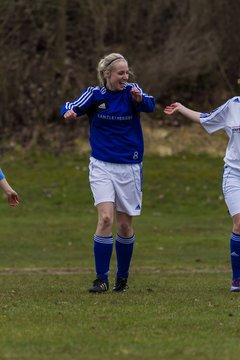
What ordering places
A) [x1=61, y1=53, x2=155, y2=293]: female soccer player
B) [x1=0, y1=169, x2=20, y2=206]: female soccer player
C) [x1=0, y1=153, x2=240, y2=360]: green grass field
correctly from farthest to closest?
[x1=61, y1=53, x2=155, y2=293]: female soccer player, [x1=0, y1=169, x2=20, y2=206]: female soccer player, [x1=0, y1=153, x2=240, y2=360]: green grass field

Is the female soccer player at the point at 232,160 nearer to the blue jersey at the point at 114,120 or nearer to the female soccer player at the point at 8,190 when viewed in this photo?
the blue jersey at the point at 114,120

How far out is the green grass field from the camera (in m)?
7.32

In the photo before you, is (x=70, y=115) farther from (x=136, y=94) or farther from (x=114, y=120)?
(x=136, y=94)

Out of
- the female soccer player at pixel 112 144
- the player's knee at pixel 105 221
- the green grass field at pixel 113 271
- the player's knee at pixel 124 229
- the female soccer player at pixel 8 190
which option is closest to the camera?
the green grass field at pixel 113 271

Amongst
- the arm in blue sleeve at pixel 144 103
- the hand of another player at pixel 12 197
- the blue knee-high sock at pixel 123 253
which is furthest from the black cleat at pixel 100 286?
the arm in blue sleeve at pixel 144 103

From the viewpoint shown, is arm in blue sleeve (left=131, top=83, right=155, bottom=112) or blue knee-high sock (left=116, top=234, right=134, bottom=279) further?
blue knee-high sock (left=116, top=234, right=134, bottom=279)

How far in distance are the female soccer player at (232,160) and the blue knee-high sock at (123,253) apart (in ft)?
3.46

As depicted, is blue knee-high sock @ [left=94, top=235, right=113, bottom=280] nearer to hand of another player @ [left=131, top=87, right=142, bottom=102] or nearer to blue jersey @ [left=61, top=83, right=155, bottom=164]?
blue jersey @ [left=61, top=83, right=155, bottom=164]

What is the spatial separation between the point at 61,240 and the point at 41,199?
479 cm

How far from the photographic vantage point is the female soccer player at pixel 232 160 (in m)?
10.4

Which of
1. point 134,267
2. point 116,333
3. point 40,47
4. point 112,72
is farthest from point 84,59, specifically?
point 116,333

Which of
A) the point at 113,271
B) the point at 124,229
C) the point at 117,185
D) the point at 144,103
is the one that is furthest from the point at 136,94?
the point at 113,271

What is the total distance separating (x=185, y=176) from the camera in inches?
1092

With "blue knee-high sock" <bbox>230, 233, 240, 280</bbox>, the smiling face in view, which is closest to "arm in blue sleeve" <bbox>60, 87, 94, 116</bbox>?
the smiling face
